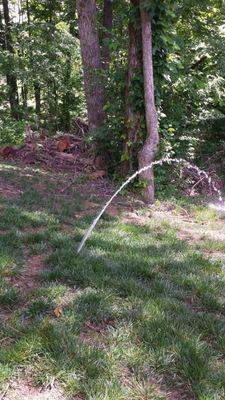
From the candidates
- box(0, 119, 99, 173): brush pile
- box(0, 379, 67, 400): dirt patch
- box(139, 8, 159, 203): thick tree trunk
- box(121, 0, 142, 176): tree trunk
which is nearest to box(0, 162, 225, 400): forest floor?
box(0, 379, 67, 400): dirt patch

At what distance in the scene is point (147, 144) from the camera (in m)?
8.02

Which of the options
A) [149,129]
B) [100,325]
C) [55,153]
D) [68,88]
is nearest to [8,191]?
[149,129]

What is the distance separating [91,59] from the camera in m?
10.2

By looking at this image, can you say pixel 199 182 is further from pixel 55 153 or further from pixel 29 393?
pixel 29 393

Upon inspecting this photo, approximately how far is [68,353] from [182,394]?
2.53 feet

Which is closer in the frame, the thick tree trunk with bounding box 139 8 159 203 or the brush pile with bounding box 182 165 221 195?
the thick tree trunk with bounding box 139 8 159 203

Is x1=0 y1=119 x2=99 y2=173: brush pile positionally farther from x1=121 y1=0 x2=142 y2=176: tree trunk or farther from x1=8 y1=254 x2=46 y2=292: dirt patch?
x1=8 y1=254 x2=46 y2=292: dirt patch

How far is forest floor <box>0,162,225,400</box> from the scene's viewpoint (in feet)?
8.58

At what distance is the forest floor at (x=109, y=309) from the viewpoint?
262cm

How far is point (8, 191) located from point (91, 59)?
456 centimetres

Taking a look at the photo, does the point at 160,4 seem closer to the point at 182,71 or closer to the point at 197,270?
the point at 182,71

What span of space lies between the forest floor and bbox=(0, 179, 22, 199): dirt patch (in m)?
0.66

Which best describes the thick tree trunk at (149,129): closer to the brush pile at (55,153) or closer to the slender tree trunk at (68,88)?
the brush pile at (55,153)

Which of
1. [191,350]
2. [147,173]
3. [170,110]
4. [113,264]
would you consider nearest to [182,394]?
[191,350]
